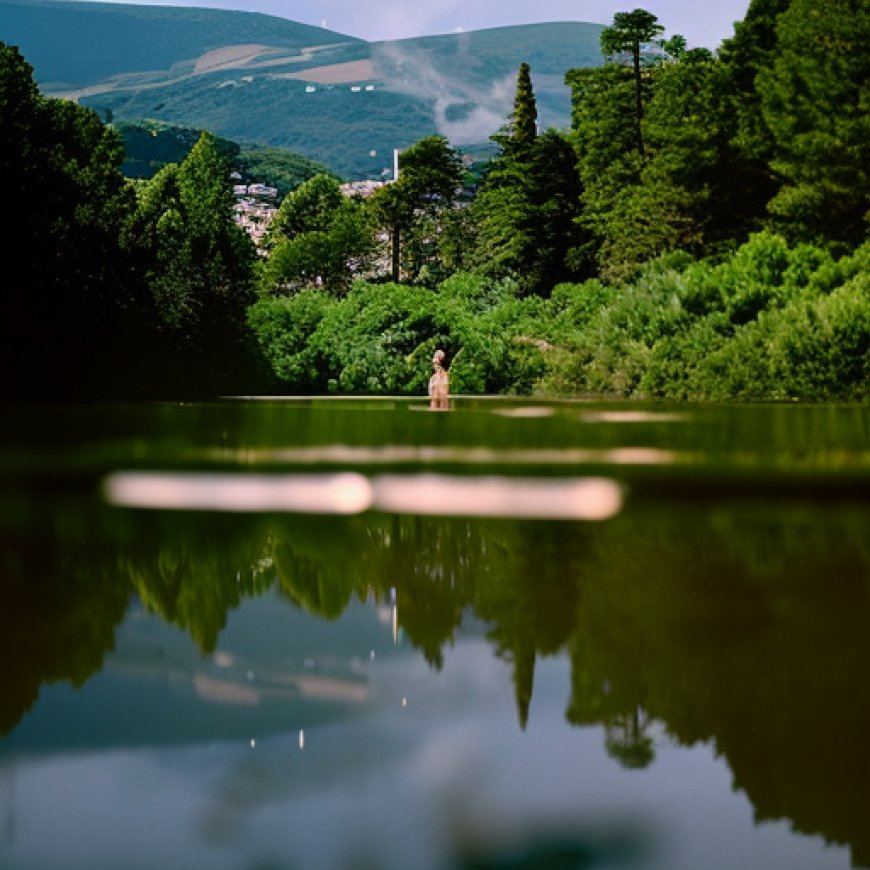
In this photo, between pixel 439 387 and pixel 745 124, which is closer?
pixel 439 387

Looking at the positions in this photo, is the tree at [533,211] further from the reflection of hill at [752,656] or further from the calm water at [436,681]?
the reflection of hill at [752,656]

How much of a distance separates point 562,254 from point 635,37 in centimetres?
1030

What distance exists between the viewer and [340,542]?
Answer: 887cm

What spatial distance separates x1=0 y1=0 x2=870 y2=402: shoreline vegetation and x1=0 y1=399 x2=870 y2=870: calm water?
93.5ft

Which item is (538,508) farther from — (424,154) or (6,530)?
(424,154)

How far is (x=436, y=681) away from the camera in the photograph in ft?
16.3

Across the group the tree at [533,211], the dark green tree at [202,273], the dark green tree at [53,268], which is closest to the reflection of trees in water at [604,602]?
the dark green tree at [53,268]

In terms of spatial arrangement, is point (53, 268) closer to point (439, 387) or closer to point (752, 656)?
point (439, 387)

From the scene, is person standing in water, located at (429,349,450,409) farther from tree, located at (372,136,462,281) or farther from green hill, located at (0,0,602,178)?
green hill, located at (0,0,602,178)

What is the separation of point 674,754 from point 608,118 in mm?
60963

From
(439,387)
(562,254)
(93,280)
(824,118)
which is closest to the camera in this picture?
A: (439,387)

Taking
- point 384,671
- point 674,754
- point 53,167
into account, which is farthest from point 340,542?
point 53,167

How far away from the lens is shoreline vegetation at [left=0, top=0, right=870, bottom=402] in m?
42.6

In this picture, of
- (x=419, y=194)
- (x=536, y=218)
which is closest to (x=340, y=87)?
(x=419, y=194)
